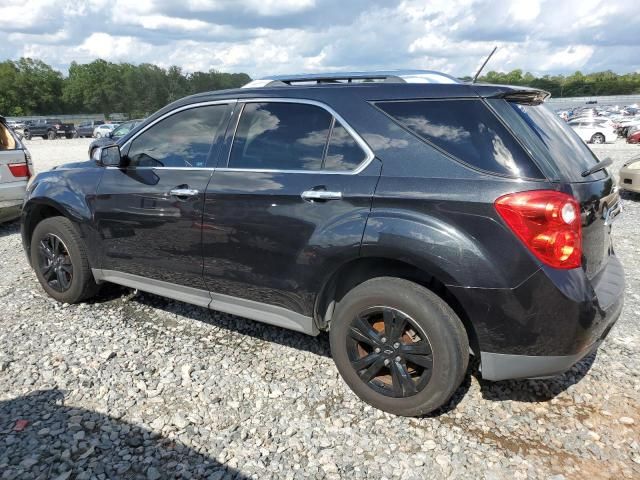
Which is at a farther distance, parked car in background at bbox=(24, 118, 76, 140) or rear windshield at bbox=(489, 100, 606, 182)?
parked car in background at bbox=(24, 118, 76, 140)

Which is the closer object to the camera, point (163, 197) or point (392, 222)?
point (392, 222)

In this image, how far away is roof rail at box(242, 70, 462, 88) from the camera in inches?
117

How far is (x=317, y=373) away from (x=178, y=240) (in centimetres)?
137

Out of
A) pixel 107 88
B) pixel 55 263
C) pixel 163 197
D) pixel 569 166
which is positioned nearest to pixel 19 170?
pixel 55 263

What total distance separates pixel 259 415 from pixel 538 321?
1.66 metres

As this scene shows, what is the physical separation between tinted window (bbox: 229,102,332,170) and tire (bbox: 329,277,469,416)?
2.90 feet

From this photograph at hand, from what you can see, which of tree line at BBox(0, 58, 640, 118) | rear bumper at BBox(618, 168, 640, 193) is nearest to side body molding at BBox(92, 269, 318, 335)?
rear bumper at BBox(618, 168, 640, 193)

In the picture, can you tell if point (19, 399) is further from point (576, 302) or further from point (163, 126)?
point (576, 302)

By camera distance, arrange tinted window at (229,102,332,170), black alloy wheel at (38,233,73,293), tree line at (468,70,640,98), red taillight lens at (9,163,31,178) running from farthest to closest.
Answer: tree line at (468,70,640,98), red taillight lens at (9,163,31,178), black alloy wheel at (38,233,73,293), tinted window at (229,102,332,170)

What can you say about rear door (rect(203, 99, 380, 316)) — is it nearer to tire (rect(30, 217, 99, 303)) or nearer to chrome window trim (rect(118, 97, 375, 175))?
chrome window trim (rect(118, 97, 375, 175))

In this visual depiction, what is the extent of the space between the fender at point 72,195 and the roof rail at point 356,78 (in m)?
1.62

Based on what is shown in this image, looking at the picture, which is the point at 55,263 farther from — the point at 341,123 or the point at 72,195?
the point at 341,123

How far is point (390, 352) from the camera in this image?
2.91m

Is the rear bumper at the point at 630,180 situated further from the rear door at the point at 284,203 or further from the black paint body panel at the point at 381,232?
the rear door at the point at 284,203
